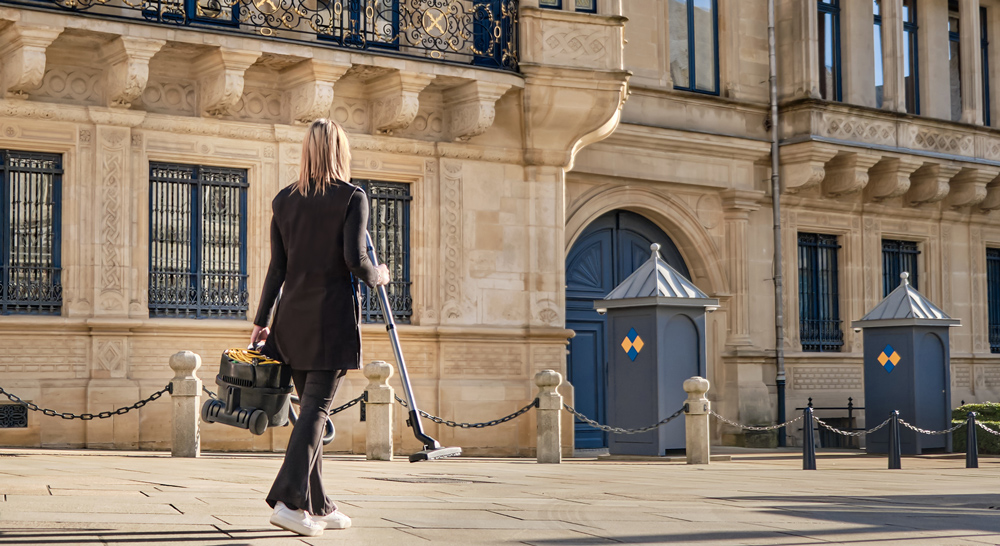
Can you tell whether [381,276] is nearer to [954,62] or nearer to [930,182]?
[930,182]

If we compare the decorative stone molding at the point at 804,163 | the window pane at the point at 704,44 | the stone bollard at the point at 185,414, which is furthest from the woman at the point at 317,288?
the decorative stone molding at the point at 804,163

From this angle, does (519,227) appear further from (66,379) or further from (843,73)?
(843,73)

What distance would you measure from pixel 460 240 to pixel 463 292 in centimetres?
69

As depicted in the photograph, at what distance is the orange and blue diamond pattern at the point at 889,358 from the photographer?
17.8 metres

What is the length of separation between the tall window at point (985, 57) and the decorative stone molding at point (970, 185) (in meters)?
1.63

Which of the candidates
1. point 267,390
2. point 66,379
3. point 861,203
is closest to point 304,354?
point 267,390

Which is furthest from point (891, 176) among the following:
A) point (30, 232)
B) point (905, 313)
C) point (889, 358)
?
point (30, 232)

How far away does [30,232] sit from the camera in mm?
14836

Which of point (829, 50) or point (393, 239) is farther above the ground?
point (829, 50)

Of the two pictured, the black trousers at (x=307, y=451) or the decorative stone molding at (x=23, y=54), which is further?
the decorative stone molding at (x=23, y=54)

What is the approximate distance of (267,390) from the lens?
596 cm

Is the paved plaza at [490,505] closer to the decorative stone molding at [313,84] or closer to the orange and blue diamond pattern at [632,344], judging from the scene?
the orange and blue diamond pattern at [632,344]

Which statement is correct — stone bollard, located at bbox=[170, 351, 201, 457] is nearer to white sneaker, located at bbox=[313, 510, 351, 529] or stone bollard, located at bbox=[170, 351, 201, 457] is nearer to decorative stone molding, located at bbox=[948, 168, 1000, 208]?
white sneaker, located at bbox=[313, 510, 351, 529]

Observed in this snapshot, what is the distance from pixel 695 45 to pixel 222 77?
9157mm
